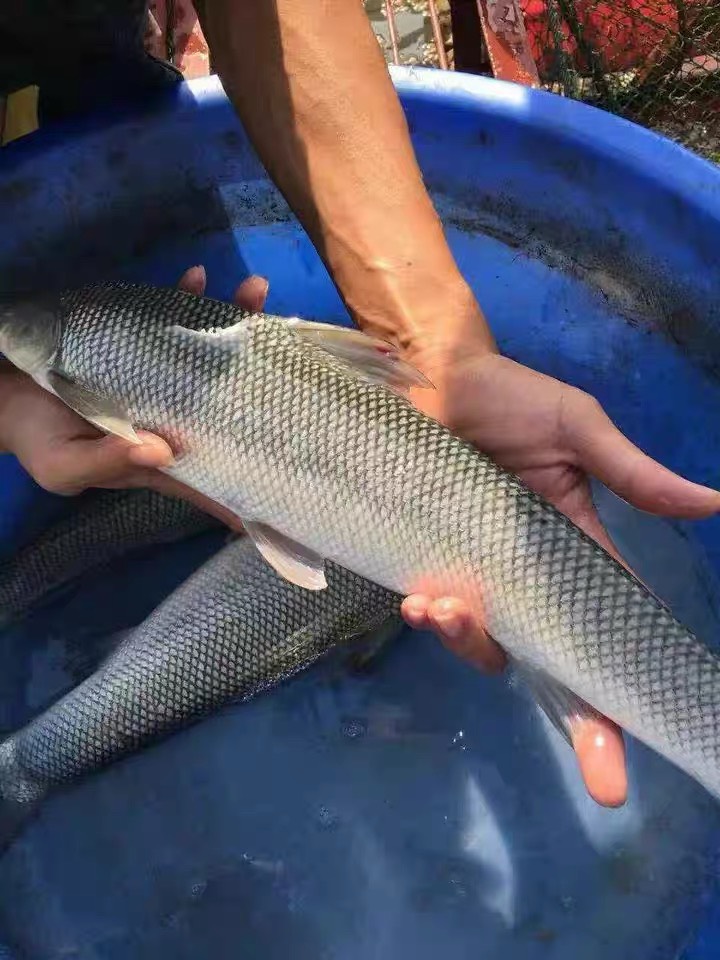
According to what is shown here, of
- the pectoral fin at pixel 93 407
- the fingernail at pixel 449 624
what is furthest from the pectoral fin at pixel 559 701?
the pectoral fin at pixel 93 407

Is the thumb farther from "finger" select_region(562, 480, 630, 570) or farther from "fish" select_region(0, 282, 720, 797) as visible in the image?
"finger" select_region(562, 480, 630, 570)

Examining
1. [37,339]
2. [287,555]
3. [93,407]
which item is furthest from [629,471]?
[37,339]

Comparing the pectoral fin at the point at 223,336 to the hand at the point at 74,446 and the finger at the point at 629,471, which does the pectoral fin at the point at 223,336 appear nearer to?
the hand at the point at 74,446

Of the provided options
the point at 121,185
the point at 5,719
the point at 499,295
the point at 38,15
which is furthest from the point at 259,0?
the point at 5,719

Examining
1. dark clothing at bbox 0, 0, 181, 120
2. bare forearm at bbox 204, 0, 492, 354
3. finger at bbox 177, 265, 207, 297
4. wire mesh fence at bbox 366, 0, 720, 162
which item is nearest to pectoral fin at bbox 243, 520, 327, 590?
bare forearm at bbox 204, 0, 492, 354

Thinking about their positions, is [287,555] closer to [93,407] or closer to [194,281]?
[93,407]

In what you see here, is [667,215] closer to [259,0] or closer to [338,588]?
[259,0]
